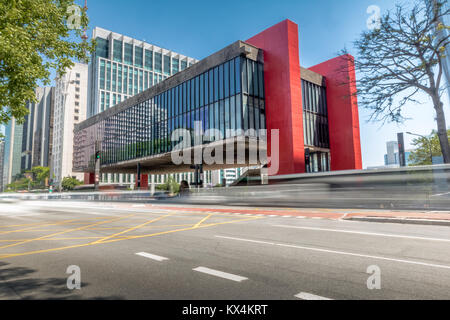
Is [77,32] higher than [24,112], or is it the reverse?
[77,32]

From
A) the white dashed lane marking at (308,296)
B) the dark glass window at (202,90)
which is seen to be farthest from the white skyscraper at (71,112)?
the white dashed lane marking at (308,296)

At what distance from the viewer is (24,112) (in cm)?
1134

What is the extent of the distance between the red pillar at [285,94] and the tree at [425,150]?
24.9 metres

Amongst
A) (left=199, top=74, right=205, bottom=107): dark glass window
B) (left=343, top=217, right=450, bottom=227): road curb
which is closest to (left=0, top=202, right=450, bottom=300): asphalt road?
(left=343, top=217, right=450, bottom=227): road curb

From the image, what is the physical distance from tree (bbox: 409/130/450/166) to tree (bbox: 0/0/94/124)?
4549cm

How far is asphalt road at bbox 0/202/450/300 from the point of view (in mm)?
3525

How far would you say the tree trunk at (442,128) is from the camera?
1622 centimetres

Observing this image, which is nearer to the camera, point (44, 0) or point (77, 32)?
point (44, 0)

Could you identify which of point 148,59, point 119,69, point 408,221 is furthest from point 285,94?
point 148,59

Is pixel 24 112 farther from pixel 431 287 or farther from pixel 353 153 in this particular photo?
pixel 353 153

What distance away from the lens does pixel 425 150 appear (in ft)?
136
